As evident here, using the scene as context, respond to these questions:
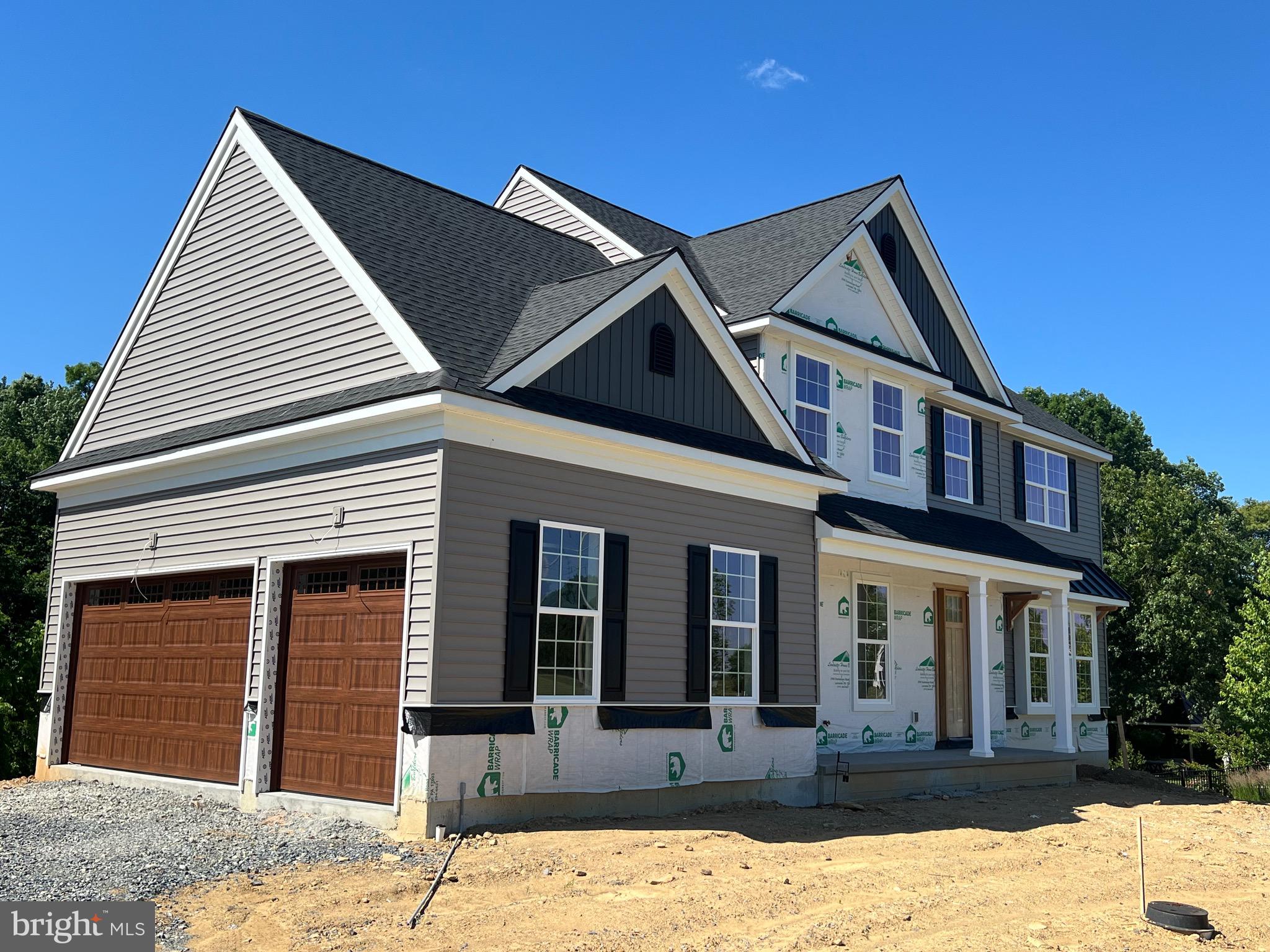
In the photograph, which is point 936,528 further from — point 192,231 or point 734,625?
point 192,231

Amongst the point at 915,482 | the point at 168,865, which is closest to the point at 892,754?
the point at 915,482

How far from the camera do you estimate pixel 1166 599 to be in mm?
33000

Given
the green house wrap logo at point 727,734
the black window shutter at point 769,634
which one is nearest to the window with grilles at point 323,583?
the green house wrap logo at point 727,734

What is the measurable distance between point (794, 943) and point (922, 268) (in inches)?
593

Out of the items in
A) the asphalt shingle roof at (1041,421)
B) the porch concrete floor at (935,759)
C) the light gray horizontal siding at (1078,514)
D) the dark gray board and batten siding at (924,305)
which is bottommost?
the porch concrete floor at (935,759)

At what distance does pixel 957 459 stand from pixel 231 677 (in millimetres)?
13424

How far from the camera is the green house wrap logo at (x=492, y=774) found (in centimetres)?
1096

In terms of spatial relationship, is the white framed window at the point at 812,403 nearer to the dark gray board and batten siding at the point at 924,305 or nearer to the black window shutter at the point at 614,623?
the dark gray board and batten siding at the point at 924,305

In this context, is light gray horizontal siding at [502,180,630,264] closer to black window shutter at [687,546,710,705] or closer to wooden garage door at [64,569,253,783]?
black window shutter at [687,546,710,705]

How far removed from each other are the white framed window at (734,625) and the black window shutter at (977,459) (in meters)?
8.58

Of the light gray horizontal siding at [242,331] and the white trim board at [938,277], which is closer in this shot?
the light gray horizontal siding at [242,331]

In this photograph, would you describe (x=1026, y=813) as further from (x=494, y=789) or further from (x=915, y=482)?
(x=494, y=789)

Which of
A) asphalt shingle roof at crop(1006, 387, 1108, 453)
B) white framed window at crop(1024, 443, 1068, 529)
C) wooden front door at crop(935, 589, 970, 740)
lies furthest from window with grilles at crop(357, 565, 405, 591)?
white framed window at crop(1024, 443, 1068, 529)

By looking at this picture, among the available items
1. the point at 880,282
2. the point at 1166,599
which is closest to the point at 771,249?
the point at 880,282
